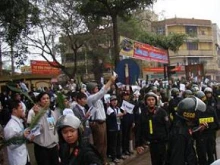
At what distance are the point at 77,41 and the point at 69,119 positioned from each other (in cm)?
2774

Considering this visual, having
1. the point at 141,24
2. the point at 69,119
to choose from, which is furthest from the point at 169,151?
the point at 141,24

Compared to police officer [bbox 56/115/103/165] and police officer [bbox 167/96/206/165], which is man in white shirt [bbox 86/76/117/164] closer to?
police officer [bbox 167/96/206/165]

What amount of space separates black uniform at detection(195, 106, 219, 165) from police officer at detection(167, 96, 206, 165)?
3.45 meters

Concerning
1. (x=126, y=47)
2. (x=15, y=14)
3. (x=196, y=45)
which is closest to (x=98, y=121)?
(x=15, y=14)

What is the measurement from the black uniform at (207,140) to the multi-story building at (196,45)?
5575 centimetres

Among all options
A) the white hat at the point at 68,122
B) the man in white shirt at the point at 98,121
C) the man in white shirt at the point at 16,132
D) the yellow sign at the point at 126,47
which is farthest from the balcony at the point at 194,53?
the white hat at the point at 68,122

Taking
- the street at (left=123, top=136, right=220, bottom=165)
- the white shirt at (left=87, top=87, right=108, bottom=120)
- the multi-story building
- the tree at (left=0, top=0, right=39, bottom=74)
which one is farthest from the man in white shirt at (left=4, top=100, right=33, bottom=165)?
the multi-story building

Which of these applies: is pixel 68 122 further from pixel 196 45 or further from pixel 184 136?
pixel 196 45

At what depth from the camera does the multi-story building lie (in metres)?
65.4

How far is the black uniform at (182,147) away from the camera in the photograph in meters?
4.30

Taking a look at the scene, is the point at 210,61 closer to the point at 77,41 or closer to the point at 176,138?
the point at 77,41

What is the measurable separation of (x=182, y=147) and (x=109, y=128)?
202 inches

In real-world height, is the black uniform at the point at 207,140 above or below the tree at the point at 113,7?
below

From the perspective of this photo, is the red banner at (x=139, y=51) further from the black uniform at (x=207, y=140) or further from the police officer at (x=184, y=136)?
the police officer at (x=184, y=136)
